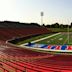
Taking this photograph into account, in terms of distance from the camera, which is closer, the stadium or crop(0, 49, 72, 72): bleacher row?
crop(0, 49, 72, 72): bleacher row

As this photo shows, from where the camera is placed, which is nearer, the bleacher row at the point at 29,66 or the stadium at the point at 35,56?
the bleacher row at the point at 29,66

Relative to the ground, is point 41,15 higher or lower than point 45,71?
higher

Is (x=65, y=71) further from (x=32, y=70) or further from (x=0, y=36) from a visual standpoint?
(x=0, y=36)

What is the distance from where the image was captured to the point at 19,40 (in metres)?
42.7

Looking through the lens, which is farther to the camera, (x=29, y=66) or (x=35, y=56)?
(x=35, y=56)

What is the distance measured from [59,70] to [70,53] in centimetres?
1193

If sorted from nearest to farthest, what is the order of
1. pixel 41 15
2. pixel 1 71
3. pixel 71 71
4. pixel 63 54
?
pixel 1 71, pixel 71 71, pixel 63 54, pixel 41 15

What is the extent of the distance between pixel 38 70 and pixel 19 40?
1125 inches

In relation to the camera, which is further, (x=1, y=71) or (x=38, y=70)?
(x=38, y=70)

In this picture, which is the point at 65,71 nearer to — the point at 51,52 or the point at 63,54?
the point at 63,54

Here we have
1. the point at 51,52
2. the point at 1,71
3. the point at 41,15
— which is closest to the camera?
the point at 1,71

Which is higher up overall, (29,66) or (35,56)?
(29,66)

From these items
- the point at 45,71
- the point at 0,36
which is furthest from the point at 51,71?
the point at 0,36

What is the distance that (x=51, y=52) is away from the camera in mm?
27438
